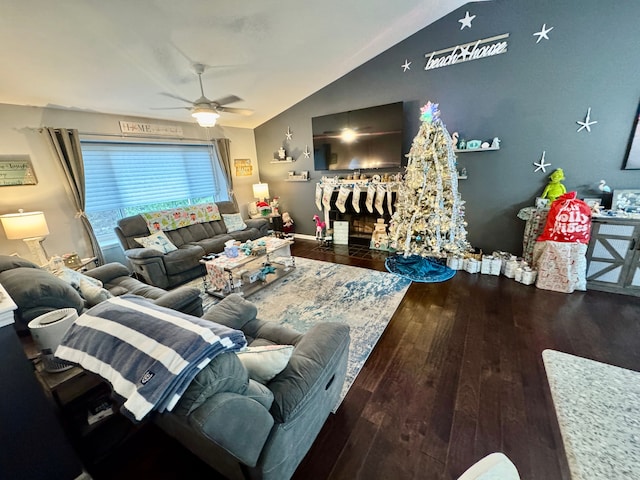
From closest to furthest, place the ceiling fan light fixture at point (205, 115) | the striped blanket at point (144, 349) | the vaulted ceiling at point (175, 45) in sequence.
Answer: the striped blanket at point (144, 349) < the vaulted ceiling at point (175, 45) < the ceiling fan light fixture at point (205, 115)

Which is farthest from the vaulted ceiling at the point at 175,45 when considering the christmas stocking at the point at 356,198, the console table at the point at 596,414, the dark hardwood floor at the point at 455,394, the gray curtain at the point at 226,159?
the console table at the point at 596,414

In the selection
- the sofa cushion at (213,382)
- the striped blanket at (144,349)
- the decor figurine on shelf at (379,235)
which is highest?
the striped blanket at (144,349)

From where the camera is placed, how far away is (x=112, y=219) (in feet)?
13.1

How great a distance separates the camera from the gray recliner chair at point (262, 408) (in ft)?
2.71

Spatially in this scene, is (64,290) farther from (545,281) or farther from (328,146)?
(545,281)

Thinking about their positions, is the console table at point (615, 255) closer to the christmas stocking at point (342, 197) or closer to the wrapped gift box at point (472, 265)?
the wrapped gift box at point (472, 265)

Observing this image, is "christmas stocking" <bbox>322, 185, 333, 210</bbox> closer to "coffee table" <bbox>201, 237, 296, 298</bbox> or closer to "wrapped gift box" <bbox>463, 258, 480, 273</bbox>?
"coffee table" <bbox>201, 237, 296, 298</bbox>

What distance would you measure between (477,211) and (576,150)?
1.24 meters

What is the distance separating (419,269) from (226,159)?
423 centimetres

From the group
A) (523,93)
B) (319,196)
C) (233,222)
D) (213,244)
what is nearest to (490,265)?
(523,93)

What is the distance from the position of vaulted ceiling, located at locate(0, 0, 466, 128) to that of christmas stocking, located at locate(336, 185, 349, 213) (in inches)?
75.4

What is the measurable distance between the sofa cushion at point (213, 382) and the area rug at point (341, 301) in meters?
1.21

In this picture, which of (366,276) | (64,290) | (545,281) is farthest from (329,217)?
(64,290)

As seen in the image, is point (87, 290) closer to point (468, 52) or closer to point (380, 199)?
point (380, 199)
